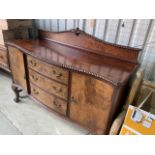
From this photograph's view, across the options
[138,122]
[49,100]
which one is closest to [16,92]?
[49,100]

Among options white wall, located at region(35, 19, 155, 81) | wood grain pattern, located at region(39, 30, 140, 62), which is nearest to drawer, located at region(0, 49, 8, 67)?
wood grain pattern, located at region(39, 30, 140, 62)

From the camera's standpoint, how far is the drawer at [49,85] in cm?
139

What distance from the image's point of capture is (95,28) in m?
1.63

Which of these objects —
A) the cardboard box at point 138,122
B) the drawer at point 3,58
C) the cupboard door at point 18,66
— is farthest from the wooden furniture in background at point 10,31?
the cardboard box at point 138,122

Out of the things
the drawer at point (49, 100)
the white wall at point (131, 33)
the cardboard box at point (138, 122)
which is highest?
the white wall at point (131, 33)

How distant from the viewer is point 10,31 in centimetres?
196

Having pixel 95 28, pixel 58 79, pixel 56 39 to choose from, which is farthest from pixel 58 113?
pixel 95 28

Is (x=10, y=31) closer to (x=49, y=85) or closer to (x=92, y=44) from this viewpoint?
(x=49, y=85)

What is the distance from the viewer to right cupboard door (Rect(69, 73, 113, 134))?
1146mm

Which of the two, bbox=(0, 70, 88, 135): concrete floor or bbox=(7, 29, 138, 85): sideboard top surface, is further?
bbox=(0, 70, 88, 135): concrete floor

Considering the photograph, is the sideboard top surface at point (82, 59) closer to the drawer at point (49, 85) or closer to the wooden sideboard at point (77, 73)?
the wooden sideboard at point (77, 73)

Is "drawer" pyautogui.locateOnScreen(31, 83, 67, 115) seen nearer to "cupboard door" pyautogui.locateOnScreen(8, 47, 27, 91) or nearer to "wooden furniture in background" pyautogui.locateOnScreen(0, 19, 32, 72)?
"cupboard door" pyautogui.locateOnScreen(8, 47, 27, 91)

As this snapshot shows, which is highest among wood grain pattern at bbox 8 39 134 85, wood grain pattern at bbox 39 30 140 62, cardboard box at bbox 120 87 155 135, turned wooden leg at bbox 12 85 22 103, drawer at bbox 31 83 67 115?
wood grain pattern at bbox 39 30 140 62

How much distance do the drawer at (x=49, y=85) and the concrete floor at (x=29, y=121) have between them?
0.34m
